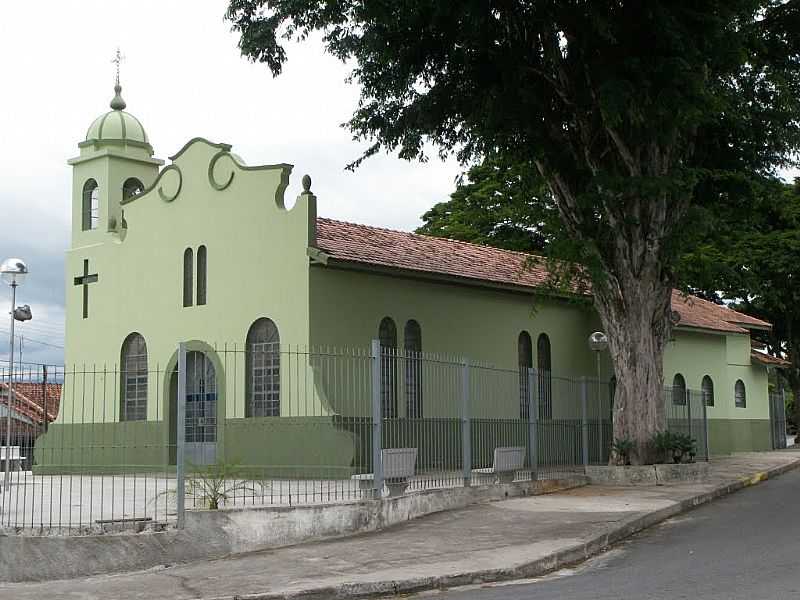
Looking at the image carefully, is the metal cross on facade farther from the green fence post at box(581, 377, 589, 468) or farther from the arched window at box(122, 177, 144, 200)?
the green fence post at box(581, 377, 589, 468)

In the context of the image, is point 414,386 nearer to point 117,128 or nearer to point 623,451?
point 623,451

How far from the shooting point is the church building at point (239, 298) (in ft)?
68.1

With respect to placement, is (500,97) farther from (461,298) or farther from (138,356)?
(138,356)

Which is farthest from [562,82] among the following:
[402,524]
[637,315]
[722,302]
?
[722,302]

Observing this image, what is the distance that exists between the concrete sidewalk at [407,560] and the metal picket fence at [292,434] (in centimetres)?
93

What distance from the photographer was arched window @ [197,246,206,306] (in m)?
22.7

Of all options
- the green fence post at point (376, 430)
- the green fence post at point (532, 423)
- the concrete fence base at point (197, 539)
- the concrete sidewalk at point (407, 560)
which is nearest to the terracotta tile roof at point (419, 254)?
the green fence post at point (532, 423)

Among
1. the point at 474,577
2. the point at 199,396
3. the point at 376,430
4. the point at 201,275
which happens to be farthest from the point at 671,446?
the point at 474,577

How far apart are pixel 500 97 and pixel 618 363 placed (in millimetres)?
5836

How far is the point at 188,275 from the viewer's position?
23.0 meters

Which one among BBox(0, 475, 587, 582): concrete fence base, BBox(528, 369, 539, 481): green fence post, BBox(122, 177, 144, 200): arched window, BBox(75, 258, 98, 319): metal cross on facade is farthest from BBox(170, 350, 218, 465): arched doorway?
BBox(0, 475, 587, 582): concrete fence base

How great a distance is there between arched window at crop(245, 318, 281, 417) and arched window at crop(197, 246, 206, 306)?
1744 mm

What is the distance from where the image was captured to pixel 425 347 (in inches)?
911

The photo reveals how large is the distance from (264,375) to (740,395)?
20.5 meters
